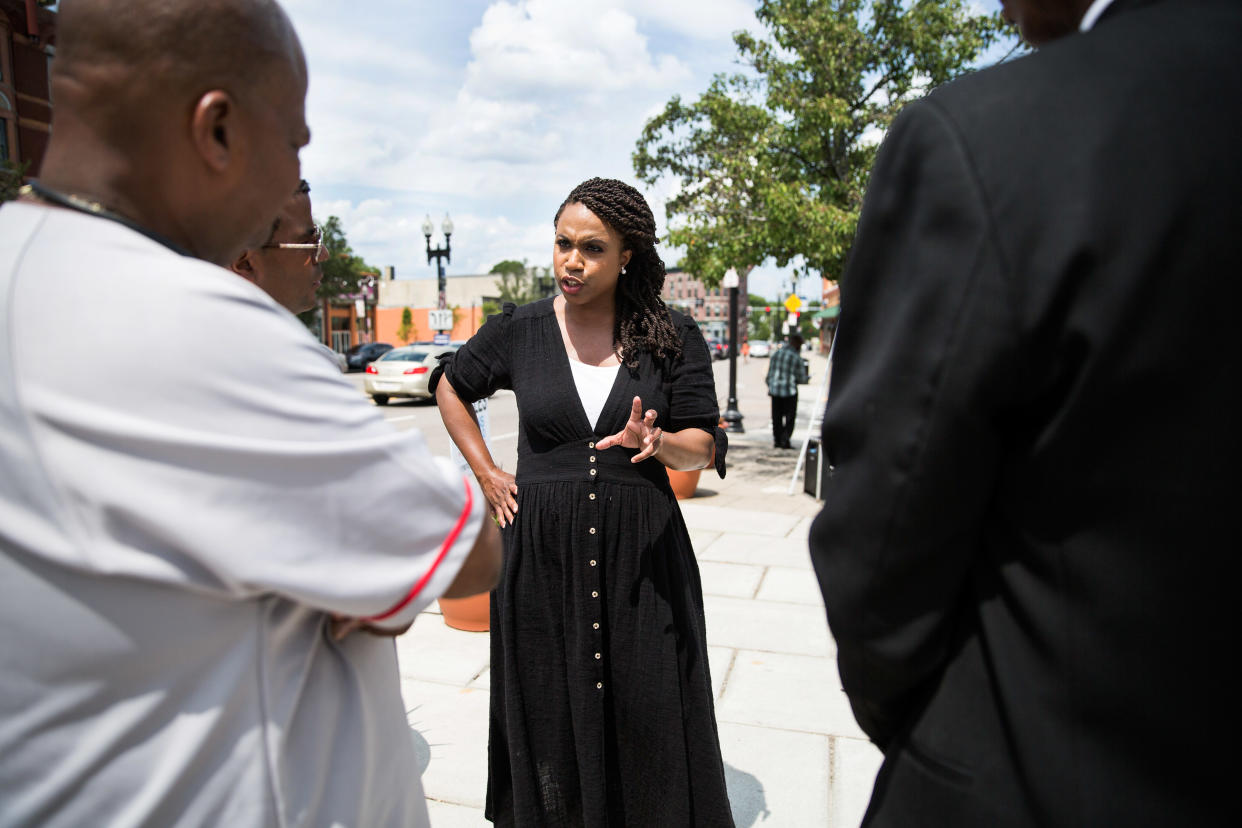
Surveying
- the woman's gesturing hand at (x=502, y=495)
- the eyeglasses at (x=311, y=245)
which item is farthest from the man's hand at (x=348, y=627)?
the woman's gesturing hand at (x=502, y=495)

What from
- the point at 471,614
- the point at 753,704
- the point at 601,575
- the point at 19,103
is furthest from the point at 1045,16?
the point at 19,103

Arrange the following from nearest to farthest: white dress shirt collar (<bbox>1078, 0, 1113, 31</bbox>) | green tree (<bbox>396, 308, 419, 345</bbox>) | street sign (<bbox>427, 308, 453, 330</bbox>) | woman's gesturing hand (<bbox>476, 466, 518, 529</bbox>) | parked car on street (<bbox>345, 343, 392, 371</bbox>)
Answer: white dress shirt collar (<bbox>1078, 0, 1113, 31</bbox>) → woman's gesturing hand (<bbox>476, 466, 518, 529</bbox>) → street sign (<bbox>427, 308, 453, 330</bbox>) → parked car on street (<bbox>345, 343, 392, 371</bbox>) → green tree (<bbox>396, 308, 419, 345</bbox>)

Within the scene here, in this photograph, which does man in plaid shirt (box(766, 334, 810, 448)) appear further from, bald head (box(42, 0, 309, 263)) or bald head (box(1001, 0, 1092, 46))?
bald head (box(42, 0, 309, 263))

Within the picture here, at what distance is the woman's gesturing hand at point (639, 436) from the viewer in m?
2.33

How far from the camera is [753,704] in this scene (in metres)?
3.95

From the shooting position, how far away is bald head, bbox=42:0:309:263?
0.91 meters

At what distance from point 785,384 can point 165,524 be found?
41.5 ft

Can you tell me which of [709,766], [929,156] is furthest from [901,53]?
[929,156]

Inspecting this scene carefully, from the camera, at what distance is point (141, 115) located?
3.03 ft

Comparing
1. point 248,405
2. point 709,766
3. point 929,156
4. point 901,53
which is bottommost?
point 709,766

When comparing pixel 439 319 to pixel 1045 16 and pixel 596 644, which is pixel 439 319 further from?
pixel 1045 16

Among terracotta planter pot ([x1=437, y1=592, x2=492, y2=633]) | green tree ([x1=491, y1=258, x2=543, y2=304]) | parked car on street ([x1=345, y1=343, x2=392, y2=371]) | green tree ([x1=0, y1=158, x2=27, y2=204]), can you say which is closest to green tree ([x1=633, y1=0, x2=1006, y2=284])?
terracotta planter pot ([x1=437, y1=592, x2=492, y2=633])

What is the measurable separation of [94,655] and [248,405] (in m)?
0.31

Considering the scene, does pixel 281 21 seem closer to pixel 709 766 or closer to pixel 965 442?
pixel 965 442
